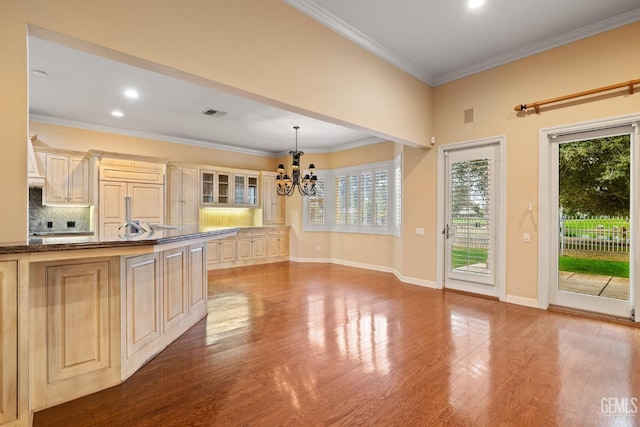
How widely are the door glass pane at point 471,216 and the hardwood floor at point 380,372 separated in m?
0.86

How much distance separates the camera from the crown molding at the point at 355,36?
341cm

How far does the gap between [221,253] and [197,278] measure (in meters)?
3.77

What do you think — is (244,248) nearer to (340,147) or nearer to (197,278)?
(340,147)

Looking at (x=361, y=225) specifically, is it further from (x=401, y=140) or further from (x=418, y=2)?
(x=418, y=2)

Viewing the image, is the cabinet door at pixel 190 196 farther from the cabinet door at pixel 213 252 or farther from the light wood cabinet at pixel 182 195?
the cabinet door at pixel 213 252

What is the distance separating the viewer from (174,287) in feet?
10.3

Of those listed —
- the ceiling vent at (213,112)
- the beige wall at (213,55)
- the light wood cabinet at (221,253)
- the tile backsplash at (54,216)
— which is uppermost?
the ceiling vent at (213,112)

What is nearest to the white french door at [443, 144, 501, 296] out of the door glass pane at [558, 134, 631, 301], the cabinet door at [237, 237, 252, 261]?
the door glass pane at [558, 134, 631, 301]

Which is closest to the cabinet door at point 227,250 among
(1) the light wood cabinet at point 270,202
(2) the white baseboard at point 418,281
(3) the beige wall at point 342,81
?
(1) the light wood cabinet at point 270,202

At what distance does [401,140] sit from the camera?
16.1 feet

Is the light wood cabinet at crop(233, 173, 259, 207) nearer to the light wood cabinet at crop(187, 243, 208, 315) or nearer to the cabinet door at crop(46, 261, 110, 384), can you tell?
the light wood cabinet at crop(187, 243, 208, 315)

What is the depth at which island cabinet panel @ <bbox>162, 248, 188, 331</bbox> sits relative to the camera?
2965 mm

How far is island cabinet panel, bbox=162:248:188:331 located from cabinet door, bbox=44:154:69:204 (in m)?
4.05

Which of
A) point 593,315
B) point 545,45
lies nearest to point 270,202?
point 545,45
